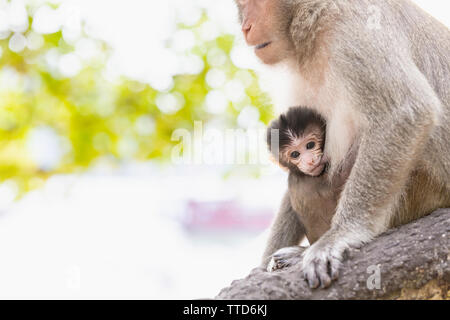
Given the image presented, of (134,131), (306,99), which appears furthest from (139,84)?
(306,99)

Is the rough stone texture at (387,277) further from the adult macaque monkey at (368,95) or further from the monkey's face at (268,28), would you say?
the monkey's face at (268,28)

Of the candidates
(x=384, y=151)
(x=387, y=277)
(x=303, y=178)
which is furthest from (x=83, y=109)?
(x=387, y=277)

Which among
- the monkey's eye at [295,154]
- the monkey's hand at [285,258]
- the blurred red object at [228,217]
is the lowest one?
the monkey's hand at [285,258]

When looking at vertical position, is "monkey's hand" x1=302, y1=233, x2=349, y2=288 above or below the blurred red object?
below

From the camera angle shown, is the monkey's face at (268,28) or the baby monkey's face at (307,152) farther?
the baby monkey's face at (307,152)

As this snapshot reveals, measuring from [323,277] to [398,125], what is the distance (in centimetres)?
106

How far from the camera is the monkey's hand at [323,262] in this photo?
2850 millimetres

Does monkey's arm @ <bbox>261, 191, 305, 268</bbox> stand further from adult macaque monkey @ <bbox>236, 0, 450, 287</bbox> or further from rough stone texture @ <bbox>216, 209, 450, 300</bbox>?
rough stone texture @ <bbox>216, 209, 450, 300</bbox>

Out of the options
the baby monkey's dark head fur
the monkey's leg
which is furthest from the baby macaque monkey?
the monkey's leg

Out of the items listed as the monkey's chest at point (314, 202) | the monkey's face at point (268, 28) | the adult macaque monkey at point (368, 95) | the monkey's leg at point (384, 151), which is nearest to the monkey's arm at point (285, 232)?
the monkey's chest at point (314, 202)

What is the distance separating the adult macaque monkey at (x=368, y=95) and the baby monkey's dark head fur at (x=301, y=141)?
12 cm

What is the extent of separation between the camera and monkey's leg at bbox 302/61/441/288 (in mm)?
3223

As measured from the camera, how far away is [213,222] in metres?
10.8

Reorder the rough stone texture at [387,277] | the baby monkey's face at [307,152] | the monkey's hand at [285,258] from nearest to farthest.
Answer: the rough stone texture at [387,277]
the monkey's hand at [285,258]
the baby monkey's face at [307,152]
